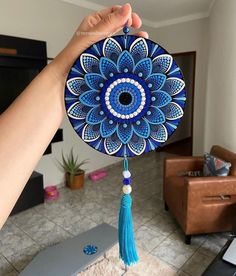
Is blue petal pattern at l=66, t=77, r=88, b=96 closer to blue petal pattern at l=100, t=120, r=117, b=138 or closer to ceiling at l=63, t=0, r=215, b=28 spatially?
blue petal pattern at l=100, t=120, r=117, b=138

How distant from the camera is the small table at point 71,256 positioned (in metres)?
1.46

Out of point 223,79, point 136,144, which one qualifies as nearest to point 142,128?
point 136,144

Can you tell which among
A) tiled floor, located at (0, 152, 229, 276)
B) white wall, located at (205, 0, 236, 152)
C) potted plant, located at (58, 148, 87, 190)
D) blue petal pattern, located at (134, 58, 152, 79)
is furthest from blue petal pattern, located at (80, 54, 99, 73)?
potted plant, located at (58, 148, 87, 190)

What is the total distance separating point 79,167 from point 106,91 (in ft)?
10.6

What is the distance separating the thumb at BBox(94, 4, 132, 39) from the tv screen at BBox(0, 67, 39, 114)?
2353 millimetres

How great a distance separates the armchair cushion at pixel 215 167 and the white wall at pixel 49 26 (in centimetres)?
209

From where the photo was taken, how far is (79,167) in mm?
3697

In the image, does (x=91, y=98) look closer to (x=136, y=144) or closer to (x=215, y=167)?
(x=136, y=144)

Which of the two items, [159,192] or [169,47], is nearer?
[159,192]

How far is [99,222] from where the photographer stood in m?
2.52

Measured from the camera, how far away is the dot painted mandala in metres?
0.54

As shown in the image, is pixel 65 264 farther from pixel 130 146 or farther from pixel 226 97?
pixel 226 97

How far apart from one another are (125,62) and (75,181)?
10.0 ft

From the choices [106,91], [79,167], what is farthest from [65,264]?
[79,167]
